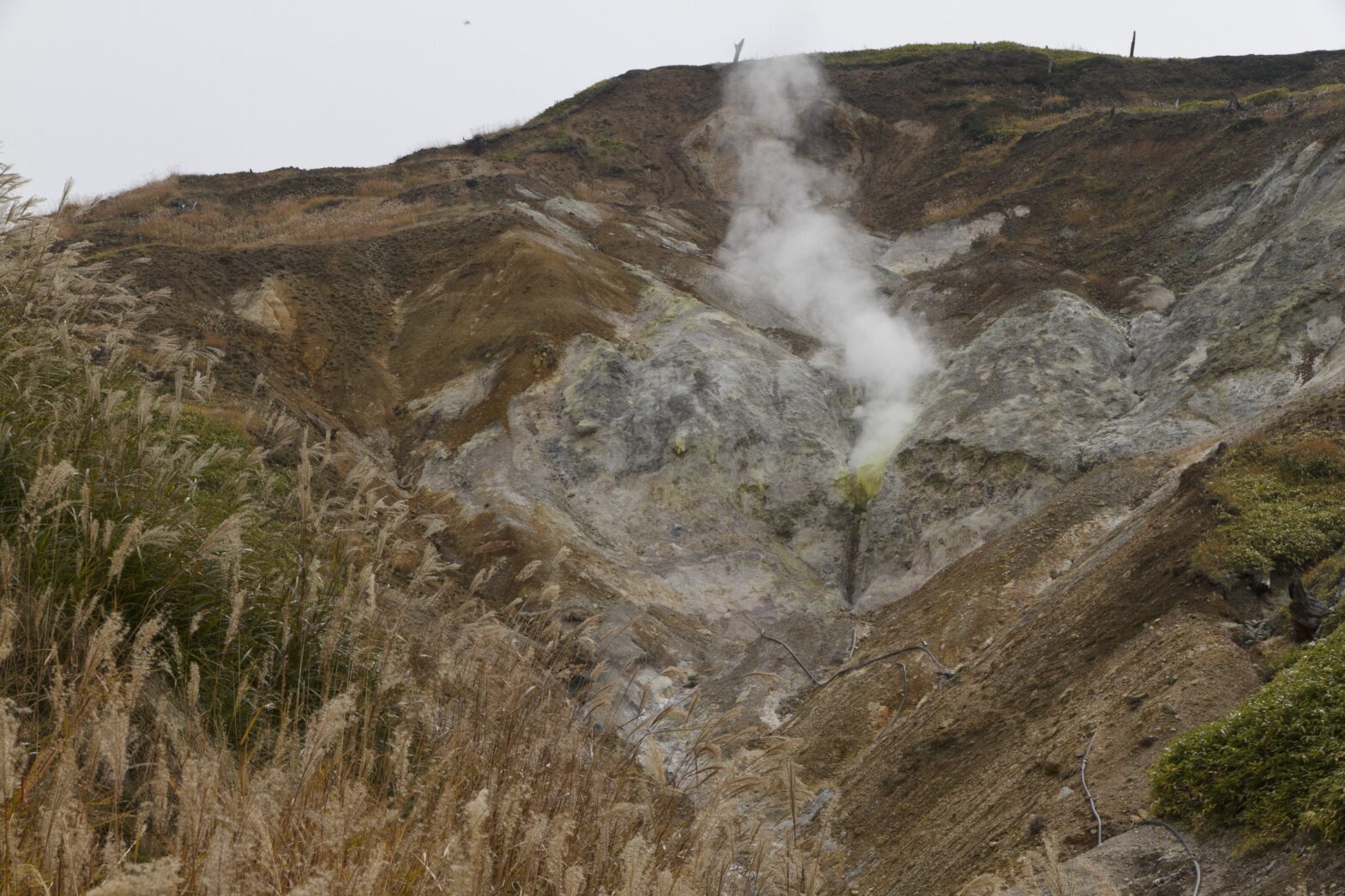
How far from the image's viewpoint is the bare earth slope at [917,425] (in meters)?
8.92

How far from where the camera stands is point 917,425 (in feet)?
74.3

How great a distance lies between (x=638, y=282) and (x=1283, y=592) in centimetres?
2399

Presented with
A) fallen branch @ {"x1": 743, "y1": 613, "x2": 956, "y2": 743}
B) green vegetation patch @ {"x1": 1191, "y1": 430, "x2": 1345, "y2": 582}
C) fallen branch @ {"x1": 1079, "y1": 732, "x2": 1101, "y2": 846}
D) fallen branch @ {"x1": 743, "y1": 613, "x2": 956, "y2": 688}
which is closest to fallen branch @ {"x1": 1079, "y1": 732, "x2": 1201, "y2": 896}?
fallen branch @ {"x1": 1079, "y1": 732, "x2": 1101, "y2": 846}

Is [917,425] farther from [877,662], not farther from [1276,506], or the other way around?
[1276,506]

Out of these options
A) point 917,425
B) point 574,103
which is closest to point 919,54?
point 574,103

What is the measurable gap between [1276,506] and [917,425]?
1305cm

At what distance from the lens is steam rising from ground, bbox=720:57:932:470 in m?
26.1

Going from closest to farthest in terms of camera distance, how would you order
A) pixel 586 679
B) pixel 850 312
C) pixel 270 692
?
pixel 270 692 → pixel 586 679 → pixel 850 312

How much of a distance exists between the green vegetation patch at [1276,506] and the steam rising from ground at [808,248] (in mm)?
12104

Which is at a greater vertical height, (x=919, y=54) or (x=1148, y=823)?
(x=919, y=54)

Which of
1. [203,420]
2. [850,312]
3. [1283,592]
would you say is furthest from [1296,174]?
[203,420]

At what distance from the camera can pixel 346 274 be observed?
29281 millimetres

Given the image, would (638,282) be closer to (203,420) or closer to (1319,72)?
(203,420)

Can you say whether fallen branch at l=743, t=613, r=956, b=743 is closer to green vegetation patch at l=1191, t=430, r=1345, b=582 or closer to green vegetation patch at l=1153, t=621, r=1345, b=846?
green vegetation patch at l=1191, t=430, r=1345, b=582
